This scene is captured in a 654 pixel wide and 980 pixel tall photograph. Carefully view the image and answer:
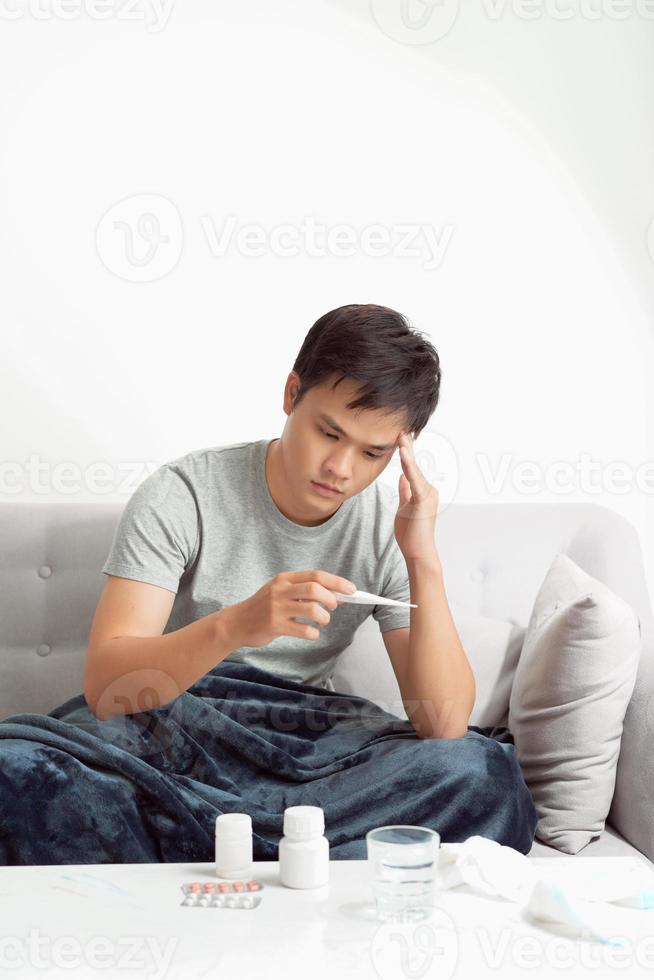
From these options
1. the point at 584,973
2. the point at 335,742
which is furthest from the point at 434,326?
the point at 584,973

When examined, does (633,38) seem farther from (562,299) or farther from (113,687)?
(113,687)

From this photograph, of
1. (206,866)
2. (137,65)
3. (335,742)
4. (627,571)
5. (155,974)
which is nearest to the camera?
(155,974)

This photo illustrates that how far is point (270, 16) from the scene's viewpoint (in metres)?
2.24

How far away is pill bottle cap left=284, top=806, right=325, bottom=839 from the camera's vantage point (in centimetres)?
112

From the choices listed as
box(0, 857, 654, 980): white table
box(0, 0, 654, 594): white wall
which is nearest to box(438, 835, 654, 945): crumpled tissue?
box(0, 857, 654, 980): white table

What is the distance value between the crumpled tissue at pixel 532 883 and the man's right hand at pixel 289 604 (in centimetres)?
31

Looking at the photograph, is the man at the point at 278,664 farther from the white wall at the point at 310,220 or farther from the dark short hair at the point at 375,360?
the white wall at the point at 310,220

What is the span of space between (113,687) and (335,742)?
338 mm

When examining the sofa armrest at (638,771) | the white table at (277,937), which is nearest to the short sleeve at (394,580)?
the sofa armrest at (638,771)

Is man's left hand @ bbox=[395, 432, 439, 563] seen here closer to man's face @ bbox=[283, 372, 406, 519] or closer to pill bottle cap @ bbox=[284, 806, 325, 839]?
man's face @ bbox=[283, 372, 406, 519]

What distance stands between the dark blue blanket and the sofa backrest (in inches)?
13.5

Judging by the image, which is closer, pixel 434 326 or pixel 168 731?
pixel 168 731

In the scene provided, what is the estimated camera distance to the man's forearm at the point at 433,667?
5.02ft

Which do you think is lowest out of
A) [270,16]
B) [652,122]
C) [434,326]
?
[434,326]
